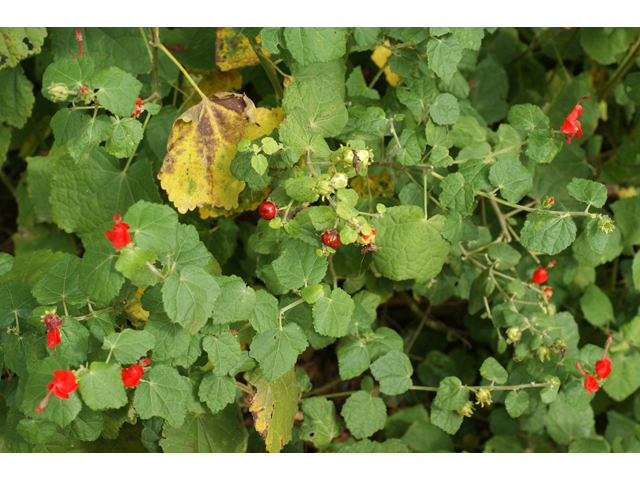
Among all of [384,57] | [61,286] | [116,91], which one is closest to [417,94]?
[384,57]

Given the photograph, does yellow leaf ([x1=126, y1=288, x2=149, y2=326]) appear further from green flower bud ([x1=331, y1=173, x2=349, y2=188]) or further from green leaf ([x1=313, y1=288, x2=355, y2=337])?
green flower bud ([x1=331, y1=173, x2=349, y2=188])

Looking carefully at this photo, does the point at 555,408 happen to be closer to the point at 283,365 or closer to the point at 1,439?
the point at 283,365

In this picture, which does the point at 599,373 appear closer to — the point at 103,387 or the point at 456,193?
the point at 456,193

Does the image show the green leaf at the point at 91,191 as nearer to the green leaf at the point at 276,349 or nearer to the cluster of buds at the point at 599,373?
the green leaf at the point at 276,349

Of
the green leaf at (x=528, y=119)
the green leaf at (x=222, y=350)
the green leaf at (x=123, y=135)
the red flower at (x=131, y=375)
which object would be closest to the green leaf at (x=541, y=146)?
the green leaf at (x=528, y=119)

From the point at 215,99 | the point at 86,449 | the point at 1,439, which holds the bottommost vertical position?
the point at 86,449

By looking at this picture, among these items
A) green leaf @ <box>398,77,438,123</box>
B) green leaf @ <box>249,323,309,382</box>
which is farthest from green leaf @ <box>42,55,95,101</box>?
green leaf @ <box>398,77,438,123</box>

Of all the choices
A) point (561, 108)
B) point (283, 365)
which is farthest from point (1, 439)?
point (561, 108)
